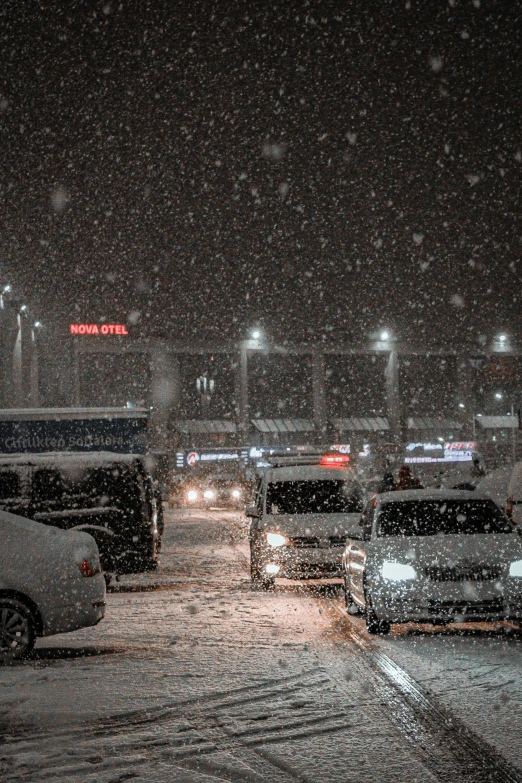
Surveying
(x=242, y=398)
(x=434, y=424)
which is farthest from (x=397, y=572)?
(x=434, y=424)

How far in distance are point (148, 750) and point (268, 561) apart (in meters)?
9.54

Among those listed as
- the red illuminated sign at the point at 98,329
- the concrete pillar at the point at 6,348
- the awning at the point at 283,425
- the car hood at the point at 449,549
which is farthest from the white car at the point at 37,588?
the awning at the point at 283,425

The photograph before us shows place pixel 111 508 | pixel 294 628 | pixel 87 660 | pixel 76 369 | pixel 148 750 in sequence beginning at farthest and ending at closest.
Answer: pixel 76 369 → pixel 111 508 → pixel 294 628 → pixel 87 660 → pixel 148 750

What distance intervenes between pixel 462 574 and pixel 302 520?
5962mm

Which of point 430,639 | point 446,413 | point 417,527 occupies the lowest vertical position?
point 430,639

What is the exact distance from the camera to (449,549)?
10719mm

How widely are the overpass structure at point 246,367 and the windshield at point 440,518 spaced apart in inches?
2579

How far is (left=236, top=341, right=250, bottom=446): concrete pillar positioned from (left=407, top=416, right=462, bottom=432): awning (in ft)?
58.3

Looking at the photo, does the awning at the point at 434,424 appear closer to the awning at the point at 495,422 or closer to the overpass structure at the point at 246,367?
the awning at the point at 495,422

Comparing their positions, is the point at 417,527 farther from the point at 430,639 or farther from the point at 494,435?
the point at 494,435

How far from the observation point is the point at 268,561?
15672 millimetres

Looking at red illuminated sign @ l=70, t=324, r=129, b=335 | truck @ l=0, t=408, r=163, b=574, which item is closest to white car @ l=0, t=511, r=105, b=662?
truck @ l=0, t=408, r=163, b=574

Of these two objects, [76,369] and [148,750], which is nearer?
[148,750]

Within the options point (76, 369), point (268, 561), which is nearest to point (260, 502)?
point (268, 561)
